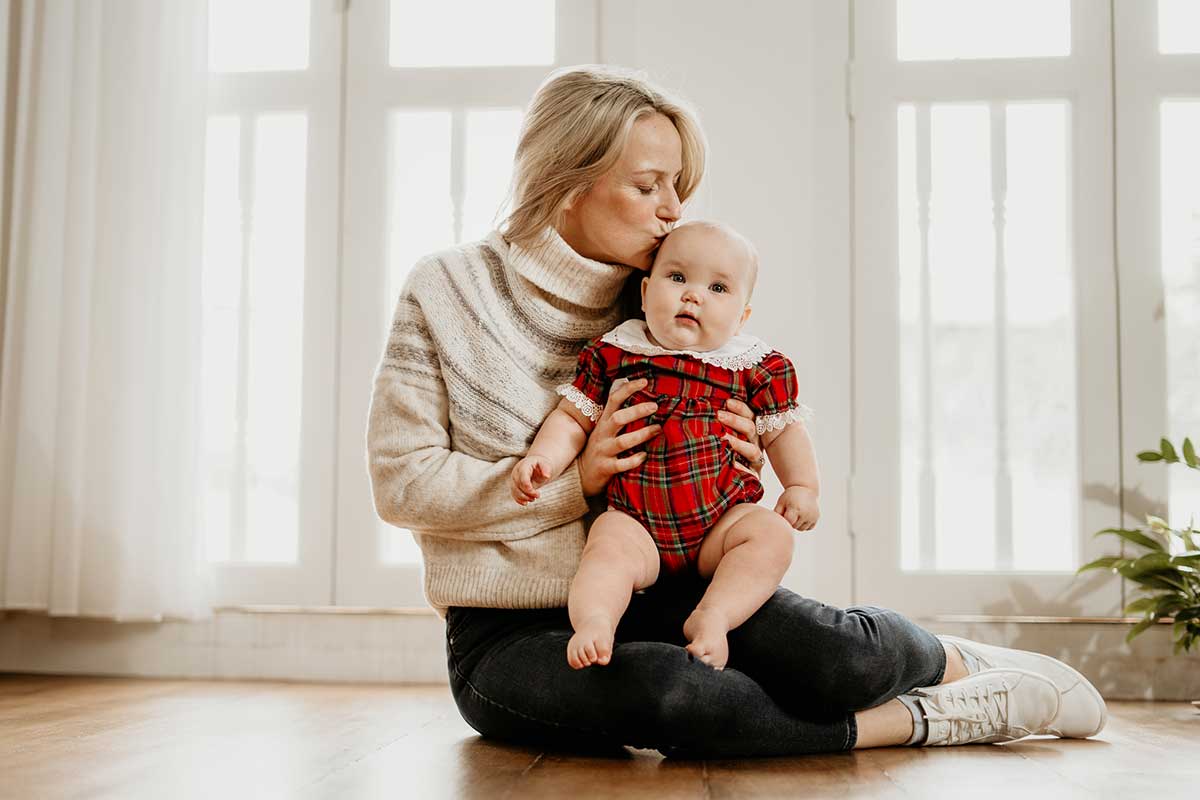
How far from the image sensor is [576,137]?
1.58 meters

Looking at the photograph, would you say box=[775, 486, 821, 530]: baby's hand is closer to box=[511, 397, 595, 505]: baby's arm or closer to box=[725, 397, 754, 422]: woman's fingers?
box=[725, 397, 754, 422]: woman's fingers

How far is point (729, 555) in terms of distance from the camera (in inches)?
54.2

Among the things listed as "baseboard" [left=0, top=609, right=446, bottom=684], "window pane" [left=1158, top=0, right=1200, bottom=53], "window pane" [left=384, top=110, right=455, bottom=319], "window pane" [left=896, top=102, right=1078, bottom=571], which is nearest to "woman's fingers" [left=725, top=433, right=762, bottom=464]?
"window pane" [left=896, top=102, right=1078, bottom=571]

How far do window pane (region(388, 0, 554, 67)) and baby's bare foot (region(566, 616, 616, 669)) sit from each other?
64.4 inches

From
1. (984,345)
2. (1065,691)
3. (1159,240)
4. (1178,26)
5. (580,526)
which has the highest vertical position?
(1178,26)

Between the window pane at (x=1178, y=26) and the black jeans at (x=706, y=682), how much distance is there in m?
1.65

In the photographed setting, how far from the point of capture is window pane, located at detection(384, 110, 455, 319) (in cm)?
250

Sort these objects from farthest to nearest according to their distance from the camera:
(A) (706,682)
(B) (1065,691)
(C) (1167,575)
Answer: (C) (1167,575)
(B) (1065,691)
(A) (706,682)

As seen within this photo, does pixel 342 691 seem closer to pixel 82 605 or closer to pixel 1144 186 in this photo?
pixel 82 605

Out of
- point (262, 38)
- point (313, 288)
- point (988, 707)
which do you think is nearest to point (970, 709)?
point (988, 707)

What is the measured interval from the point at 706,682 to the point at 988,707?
0.45 metres

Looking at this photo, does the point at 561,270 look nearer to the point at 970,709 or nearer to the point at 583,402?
the point at 583,402

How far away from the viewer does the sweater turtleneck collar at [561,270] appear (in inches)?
62.7

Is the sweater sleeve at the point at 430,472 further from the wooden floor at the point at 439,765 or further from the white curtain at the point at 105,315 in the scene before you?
the white curtain at the point at 105,315
